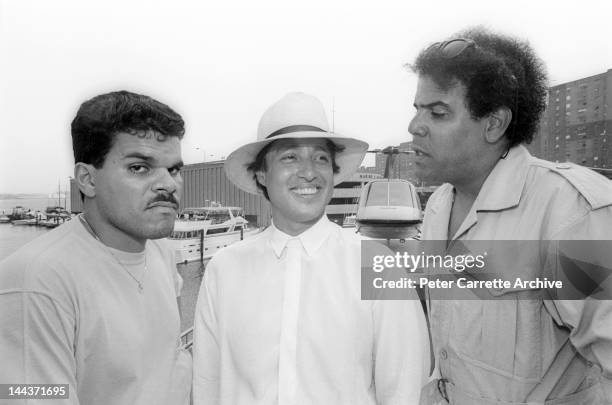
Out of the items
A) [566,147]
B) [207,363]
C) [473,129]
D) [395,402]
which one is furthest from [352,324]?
[566,147]

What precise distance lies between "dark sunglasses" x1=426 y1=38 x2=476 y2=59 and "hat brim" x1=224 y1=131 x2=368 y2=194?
1.84ft

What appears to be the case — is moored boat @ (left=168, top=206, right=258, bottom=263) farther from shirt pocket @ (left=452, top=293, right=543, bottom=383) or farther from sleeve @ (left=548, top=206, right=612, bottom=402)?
sleeve @ (left=548, top=206, right=612, bottom=402)

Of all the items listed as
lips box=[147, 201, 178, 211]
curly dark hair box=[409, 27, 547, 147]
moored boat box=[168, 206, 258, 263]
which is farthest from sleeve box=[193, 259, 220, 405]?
moored boat box=[168, 206, 258, 263]

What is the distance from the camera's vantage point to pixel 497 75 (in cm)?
172

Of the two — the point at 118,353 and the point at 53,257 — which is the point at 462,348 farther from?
the point at 53,257

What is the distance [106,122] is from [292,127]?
0.77 metres

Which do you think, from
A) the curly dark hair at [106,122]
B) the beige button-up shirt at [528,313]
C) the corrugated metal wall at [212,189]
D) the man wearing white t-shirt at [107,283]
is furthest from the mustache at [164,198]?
the corrugated metal wall at [212,189]

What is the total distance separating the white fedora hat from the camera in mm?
1600

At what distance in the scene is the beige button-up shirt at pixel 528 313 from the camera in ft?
3.96

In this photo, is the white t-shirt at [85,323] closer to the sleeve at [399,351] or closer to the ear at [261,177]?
the ear at [261,177]

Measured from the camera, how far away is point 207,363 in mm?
1619

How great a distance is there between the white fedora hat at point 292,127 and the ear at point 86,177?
1.93 ft

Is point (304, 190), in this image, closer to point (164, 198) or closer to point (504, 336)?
point (164, 198)

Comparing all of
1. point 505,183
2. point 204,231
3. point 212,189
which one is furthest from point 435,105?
point 212,189
